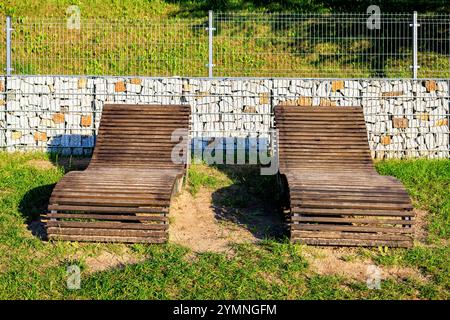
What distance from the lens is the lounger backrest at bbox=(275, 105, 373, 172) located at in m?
7.12

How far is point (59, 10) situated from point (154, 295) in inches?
440

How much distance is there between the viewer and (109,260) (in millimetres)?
→ 5227

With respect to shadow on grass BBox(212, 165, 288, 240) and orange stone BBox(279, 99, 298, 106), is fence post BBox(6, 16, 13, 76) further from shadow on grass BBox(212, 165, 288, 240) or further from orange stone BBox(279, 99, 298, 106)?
orange stone BBox(279, 99, 298, 106)

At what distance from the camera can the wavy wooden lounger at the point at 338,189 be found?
550cm

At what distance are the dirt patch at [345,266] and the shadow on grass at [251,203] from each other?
1.70 ft

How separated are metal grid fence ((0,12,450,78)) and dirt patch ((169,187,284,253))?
335cm

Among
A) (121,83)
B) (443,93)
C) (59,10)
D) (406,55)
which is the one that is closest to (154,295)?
(121,83)

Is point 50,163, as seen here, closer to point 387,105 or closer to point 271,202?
point 271,202

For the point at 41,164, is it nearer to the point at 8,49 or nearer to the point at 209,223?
the point at 8,49

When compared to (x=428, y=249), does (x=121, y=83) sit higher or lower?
higher

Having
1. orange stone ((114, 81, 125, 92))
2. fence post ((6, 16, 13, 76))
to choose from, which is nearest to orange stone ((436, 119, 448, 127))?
orange stone ((114, 81, 125, 92))
